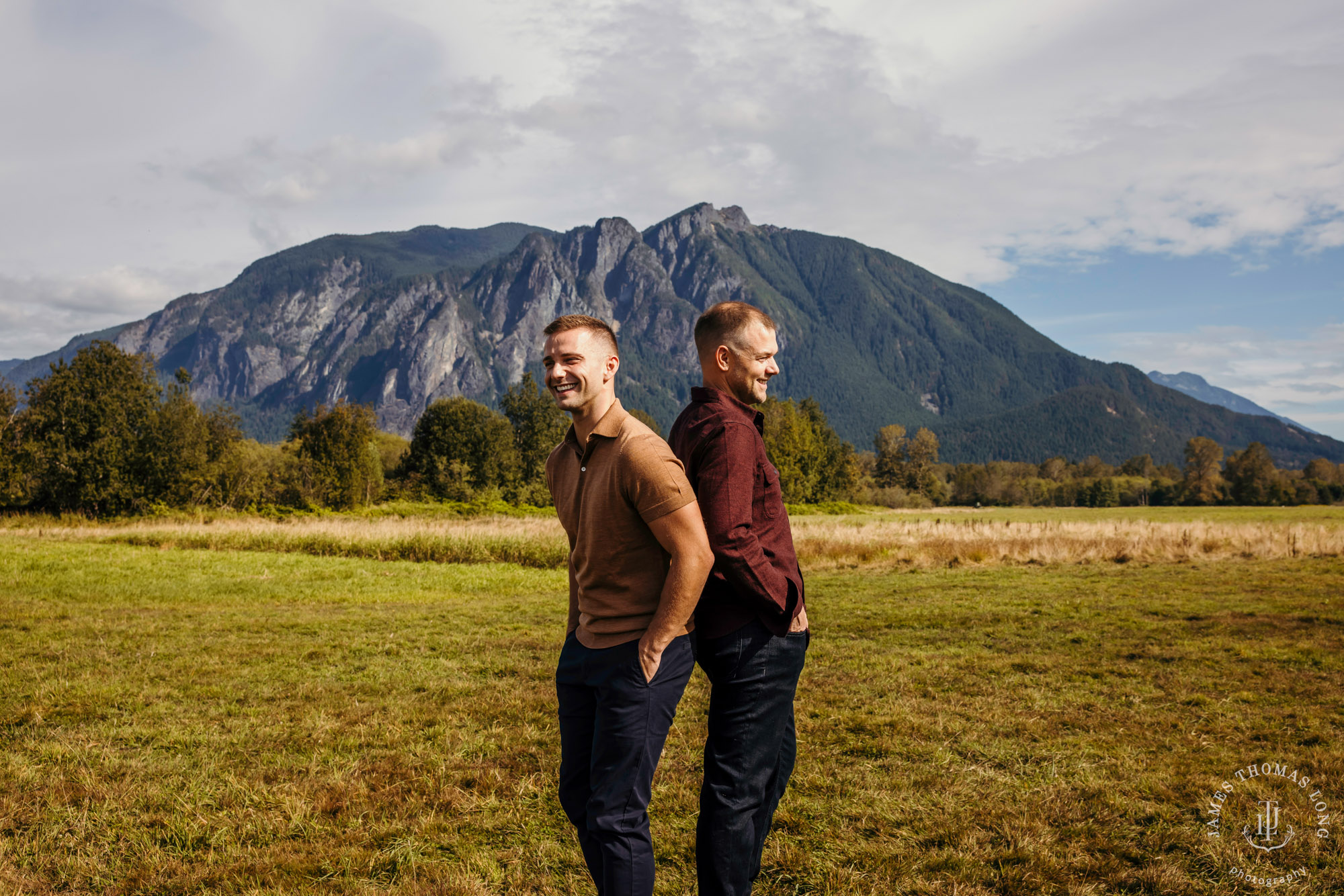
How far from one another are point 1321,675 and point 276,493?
53.5 metres

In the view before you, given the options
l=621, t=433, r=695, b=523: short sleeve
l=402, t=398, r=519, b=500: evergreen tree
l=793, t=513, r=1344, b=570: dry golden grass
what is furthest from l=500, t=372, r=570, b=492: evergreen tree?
l=621, t=433, r=695, b=523: short sleeve

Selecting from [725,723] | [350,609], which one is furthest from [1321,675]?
[350,609]

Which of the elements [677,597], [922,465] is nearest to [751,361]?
[677,597]

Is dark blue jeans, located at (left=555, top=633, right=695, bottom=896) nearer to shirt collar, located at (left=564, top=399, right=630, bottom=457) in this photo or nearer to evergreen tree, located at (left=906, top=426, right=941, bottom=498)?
shirt collar, located at (left=564, top=399, right=630, bottom=457)

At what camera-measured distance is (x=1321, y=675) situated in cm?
793

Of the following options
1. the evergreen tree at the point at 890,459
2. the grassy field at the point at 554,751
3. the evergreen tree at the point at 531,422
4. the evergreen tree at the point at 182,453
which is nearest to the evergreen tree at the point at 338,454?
the evergreen tree at the point at 182,453

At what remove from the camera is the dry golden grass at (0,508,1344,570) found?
20859 millimetres

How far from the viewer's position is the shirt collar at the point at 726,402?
3068 millimetres

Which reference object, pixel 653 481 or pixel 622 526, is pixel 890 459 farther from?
pixel 653 481

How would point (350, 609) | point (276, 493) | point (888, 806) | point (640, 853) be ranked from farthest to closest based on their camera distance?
point (276, 493) → point (350, 609) → point (888, 806) → point (640, 853)

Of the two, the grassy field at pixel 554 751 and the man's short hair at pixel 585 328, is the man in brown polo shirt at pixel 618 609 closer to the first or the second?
the man's short hair at pixel 585 328

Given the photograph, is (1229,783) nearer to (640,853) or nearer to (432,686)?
(640,853)
